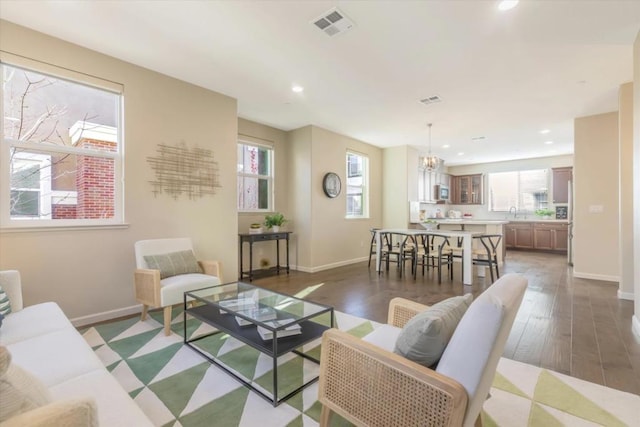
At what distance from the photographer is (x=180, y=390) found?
6.07 ft

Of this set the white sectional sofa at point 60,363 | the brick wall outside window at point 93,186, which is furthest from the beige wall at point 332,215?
the white sectional sofa at point 60,363

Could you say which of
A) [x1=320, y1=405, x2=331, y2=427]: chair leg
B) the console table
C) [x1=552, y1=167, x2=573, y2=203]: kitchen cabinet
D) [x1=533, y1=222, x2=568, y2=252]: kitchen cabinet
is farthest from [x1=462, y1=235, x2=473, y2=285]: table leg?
[x1=552, y1=167, x2=573, y2=203]: kitchen cabinet

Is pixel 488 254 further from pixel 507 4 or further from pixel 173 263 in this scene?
pixel 173 263

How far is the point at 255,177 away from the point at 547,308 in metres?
4.67

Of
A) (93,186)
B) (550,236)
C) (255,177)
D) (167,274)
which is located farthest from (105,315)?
(550,236)

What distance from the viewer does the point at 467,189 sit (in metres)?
9.88

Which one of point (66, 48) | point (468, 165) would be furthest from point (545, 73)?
point (468, 165)

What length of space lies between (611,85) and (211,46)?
4885mm

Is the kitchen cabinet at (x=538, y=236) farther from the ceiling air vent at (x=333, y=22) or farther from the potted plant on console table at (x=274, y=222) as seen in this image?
the ceiling air vent at (x=333, y=22)

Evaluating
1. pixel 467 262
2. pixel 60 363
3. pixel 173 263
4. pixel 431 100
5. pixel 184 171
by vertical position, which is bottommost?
pixel 467 262

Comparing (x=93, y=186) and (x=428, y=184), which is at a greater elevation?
(x=428, y=184)

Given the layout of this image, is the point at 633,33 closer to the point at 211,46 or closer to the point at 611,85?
the point at 611,85

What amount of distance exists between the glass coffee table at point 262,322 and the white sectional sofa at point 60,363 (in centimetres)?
76

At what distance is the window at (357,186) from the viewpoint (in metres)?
6.71
